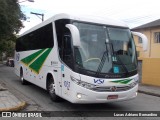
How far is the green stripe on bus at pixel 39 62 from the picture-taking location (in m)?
12.0

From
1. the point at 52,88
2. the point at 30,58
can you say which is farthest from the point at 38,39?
the point at 52,88

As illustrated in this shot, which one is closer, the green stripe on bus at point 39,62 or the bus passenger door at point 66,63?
the bus passenger door at point 66,63

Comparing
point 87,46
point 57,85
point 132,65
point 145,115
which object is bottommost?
point 145,115

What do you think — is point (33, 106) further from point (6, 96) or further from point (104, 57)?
point (104, 57)

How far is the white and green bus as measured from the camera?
345 inches

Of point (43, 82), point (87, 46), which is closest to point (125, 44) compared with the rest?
point (87, 46)

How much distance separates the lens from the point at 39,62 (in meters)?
13.2

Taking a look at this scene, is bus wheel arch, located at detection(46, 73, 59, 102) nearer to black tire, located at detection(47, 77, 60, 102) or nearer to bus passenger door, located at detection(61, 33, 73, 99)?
black tire, located at detection(47, 77, 60, 102)

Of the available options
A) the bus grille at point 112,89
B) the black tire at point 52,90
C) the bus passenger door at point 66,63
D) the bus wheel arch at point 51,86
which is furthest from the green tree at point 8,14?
the bus grille at point 112,89

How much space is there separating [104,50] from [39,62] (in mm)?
4775

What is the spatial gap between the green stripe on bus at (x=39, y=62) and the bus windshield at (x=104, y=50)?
2.57 meters

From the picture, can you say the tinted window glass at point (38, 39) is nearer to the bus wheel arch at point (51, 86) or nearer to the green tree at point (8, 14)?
the bus wheel arch at point (51, 86)

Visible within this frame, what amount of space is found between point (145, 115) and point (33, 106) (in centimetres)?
373

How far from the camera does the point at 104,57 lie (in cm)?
908
